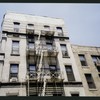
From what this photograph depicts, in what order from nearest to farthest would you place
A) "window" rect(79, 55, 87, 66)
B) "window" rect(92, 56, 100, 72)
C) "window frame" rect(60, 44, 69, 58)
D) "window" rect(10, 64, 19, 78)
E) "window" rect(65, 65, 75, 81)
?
"window" rect(10, 64, 19, 78), "window" rect(65, 65, 75, 81), "window frame" rect(60, 44, 69, 58), "window" rect(79, 55, 87, 66), "window" rect(92, 56, 100, 72)

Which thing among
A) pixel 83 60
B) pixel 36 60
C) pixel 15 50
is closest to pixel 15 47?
pixel 15 50

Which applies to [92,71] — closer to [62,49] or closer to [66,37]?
[62,49]

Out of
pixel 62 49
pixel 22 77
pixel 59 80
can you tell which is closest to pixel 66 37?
pixel 62 49

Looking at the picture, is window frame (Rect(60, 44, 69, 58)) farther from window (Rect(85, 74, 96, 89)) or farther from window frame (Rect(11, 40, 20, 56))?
window frame (Rect(11, 40, 20, 56))

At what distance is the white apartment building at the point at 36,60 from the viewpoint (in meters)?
12.9

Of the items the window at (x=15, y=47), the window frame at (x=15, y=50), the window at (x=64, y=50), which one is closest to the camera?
the window frame at (x=15, y=50)

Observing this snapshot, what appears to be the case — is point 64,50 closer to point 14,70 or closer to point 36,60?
point 36,60

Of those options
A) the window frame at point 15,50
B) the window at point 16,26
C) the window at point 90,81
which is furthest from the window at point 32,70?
the window at point 90,81

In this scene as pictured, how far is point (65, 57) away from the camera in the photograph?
16.4 metres

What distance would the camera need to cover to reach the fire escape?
1293 cm

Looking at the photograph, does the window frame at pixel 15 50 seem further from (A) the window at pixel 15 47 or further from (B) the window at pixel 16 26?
(B) the window at pixel 16 26

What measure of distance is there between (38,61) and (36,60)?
0.80 feet

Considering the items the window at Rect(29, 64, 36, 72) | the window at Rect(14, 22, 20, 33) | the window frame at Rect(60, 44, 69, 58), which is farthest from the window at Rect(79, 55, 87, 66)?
the window at Rect(14, 22, 20, 33)

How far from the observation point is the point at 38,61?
15.1m
